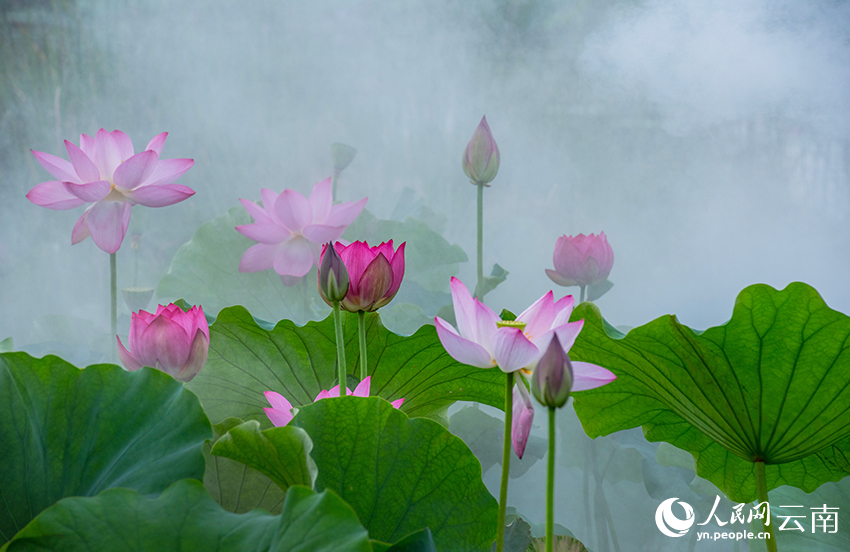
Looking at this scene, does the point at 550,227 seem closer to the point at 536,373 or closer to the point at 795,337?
the point at 795,337

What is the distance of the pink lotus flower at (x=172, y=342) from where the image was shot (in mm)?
397

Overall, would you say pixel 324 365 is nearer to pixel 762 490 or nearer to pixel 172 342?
pixel 172 342

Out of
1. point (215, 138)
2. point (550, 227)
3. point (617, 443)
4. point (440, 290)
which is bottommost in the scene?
point (617, 443)

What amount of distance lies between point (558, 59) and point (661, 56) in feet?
0.87

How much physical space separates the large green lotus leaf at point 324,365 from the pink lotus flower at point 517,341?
0.14 m

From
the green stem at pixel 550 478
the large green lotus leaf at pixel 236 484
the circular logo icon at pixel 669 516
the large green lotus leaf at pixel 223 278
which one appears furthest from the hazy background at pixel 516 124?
the green stem at pixel 550 478

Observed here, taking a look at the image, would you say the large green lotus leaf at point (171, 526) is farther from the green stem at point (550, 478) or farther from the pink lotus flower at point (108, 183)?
the pink lotus flower at point (108, 183)

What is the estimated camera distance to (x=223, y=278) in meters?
1.09

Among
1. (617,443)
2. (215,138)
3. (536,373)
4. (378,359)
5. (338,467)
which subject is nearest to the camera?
(536,373)

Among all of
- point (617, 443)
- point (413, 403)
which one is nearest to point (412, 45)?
point (617, 443)

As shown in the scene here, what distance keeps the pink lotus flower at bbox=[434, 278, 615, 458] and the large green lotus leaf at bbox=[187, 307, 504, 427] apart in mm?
139

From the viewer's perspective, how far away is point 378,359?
500 millimetres

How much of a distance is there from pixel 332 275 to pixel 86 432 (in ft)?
0.53

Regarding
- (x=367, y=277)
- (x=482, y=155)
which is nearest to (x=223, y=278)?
(x=482, y=155)
